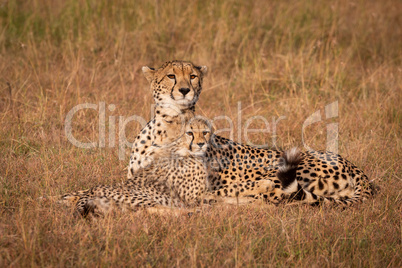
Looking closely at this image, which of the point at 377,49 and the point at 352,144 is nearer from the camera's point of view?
the point at 352,144

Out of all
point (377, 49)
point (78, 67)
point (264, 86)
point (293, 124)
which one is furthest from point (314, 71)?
point (78, 67)

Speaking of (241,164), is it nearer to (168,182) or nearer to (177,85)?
(168,182)

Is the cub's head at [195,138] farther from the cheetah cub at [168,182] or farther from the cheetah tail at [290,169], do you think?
the cheetah tail at [290,169]

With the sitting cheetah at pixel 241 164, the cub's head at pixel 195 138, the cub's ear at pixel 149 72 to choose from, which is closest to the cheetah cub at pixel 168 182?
the cub's head at pixel 195 138

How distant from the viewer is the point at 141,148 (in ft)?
13.9

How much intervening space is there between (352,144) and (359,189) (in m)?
1.09

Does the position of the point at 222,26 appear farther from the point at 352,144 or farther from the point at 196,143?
the point at 196,143

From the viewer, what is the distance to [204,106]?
575 cm

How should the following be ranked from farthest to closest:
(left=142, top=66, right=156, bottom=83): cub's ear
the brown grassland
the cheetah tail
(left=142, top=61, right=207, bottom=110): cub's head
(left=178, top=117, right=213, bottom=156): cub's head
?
(left=142, top=66, right=156, bottom=83): cub's ear, (left=142, top=61, right=207, bottom=110): cub's head, (left=178, top=117, right=213, bottom=156): cub's head, the cheetah tail, the brown grassland

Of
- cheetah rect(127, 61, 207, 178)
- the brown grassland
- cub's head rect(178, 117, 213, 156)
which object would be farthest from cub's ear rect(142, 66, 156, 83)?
the brown grassland

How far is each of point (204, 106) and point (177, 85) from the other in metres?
1.67

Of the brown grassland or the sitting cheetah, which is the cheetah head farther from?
the brown grassland

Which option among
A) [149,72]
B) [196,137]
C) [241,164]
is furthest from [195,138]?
[149,72]

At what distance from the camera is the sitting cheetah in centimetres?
402
